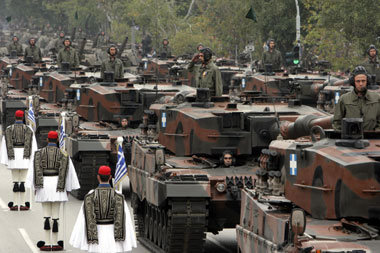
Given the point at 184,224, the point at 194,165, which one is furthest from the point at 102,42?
the point at 184,224

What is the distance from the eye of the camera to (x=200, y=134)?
64.4 feet

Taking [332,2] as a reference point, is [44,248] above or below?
below

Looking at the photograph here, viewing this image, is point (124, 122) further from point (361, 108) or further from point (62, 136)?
point (361, 108)

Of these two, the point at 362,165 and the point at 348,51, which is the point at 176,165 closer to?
the point at 362,165

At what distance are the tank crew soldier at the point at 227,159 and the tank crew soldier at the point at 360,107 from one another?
4956mm

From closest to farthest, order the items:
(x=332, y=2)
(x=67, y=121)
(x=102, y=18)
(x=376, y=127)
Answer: (x=376, y=127), (x=67, y=121), (x=332, y=2), (x=102, y=18)

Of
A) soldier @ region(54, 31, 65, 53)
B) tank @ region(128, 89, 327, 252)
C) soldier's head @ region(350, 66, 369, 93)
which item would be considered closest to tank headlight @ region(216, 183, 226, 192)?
tank @ region(128, 89, 327, 252)

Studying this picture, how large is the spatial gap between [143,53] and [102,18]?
24162mm

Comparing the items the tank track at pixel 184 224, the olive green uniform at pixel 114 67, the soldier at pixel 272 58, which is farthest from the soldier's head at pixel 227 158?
the soldier at pixel 272 58

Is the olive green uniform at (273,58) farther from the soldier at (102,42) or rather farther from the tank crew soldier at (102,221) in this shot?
the tank crew soldier at (102,221)

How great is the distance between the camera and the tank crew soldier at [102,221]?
14500 millimetres

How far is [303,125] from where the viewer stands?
51.8 ft

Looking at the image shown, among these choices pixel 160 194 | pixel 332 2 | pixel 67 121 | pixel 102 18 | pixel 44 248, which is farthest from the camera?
pixel 102 18

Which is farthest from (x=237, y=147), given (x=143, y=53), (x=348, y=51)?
(x=143, y=53)
